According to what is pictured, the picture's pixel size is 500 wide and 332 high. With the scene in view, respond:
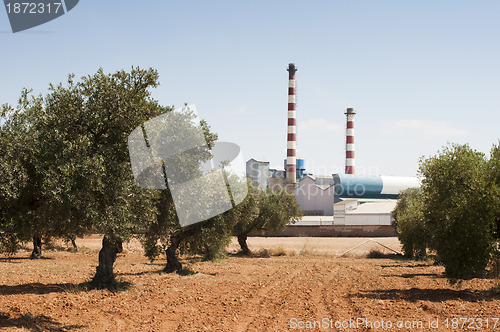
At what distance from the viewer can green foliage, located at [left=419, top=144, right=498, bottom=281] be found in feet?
71.7

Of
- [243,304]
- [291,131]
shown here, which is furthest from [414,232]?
[291,131]

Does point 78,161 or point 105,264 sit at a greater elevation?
point 78,161

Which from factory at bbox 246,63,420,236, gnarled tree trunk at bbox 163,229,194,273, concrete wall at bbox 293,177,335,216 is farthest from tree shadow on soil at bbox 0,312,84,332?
concrete wall at bbox 293,177,335,216

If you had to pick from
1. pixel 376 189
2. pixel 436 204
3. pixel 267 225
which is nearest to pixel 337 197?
pixel 376 189

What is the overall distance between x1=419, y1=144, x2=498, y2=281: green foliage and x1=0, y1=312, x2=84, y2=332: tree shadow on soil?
1752 centimetres

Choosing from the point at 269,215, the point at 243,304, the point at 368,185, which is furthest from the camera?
the point at 368,185

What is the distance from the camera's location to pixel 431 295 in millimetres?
23328

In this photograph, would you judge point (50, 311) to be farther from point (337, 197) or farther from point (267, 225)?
point (337, 197)

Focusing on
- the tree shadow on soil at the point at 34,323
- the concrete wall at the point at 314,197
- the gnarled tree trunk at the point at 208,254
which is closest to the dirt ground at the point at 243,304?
the tree shadow on soil at the point at 34,323

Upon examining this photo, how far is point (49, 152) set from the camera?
17172mm

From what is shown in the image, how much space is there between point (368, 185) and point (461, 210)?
97301 millimetres

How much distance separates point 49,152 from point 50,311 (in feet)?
20.5

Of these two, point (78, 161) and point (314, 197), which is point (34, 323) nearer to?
point (78, 161)

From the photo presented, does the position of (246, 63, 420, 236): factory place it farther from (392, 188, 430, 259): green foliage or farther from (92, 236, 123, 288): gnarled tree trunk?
(92, 236, 123, 288): gnarled tree trunk
